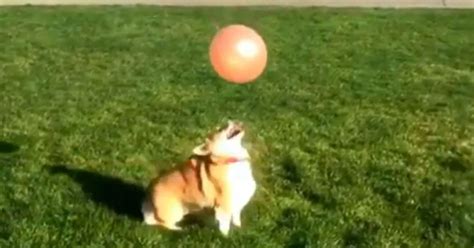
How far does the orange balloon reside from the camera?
6.63 metres

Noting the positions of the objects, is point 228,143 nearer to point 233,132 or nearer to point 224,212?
point 233,132

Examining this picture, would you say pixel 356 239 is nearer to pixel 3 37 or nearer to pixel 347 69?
pixel 347 69

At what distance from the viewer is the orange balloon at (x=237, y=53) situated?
6629mm

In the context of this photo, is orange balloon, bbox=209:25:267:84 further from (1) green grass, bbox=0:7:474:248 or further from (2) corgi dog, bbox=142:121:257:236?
(1) green grass, bbox=0:7:474:248

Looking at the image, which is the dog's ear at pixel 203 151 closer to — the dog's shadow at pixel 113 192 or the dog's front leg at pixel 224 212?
the dog's front leg at pixel 224 212

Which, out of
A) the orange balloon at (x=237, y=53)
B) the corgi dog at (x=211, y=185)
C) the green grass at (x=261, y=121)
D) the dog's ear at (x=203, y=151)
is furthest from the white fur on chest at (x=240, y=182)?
the orange balloon at (x=237, y=53)

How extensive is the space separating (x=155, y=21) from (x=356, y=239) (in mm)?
7264

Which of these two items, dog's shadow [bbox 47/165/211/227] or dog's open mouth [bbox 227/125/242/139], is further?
dog's shadow [bbox 47/165/211/227]

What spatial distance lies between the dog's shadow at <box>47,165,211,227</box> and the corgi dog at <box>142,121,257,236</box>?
0.16 meters

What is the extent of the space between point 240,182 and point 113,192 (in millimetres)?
1269

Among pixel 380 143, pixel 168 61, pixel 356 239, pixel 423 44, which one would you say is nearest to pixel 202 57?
pixel 168 61

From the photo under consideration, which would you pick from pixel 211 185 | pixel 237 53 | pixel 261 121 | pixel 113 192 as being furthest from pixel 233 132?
pixel 261 121

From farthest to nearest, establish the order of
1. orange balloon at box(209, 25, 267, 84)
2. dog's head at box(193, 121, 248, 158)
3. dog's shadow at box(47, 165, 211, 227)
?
dog's shadow at box(47, 165, 211, 227) < orange balloon at box(209, 25, 267, 84) < dog's head at box(193, 121, 248, 158)

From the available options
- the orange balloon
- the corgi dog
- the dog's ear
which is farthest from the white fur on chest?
the orange balloon
